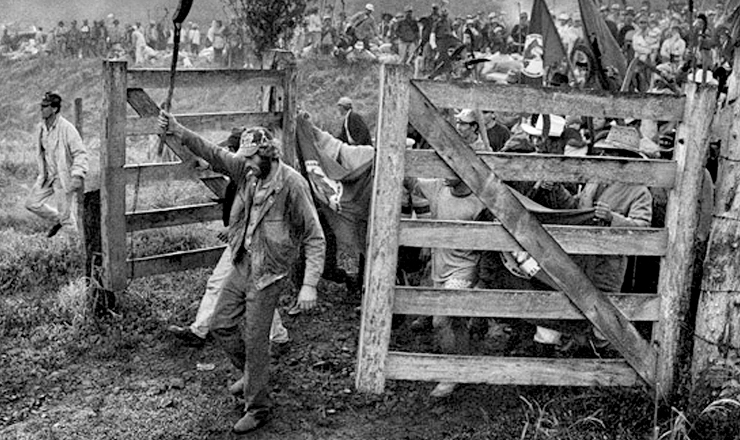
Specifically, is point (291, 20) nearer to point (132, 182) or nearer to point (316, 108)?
point (316, 108)

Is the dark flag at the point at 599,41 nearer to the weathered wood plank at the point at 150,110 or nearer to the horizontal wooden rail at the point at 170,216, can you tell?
the weathered wood plank at the point at 150,110

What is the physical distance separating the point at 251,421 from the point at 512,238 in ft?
7.11

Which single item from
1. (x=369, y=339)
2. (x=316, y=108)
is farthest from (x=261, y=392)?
(x=316, y=108)

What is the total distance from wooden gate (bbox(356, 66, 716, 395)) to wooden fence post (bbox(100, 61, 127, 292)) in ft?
9.84

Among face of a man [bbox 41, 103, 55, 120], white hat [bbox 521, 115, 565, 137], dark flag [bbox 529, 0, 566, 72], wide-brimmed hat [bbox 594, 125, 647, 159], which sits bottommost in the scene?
face of a man [bbox 41, 103, 55, 120]

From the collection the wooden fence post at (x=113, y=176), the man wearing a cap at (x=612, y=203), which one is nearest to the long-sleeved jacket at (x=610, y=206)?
the man wearing a cap at (x=612, y=203)

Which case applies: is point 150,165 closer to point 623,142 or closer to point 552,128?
point 552,128

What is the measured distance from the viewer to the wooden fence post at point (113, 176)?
726cm

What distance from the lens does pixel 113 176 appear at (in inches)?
292

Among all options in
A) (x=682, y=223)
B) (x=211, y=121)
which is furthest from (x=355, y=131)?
(x=682, y=223)

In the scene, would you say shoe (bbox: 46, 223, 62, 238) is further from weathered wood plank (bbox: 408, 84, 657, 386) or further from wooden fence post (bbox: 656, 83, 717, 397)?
wooden fence post (bbox: 656, 83, 717, 397)

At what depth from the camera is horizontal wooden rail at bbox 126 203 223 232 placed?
7762 mm

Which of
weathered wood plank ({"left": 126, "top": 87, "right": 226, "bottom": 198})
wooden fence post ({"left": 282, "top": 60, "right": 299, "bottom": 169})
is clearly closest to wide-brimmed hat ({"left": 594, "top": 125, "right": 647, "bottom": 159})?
wooden fence post ({"left": 282, "top": 60, "right": 299, "bottom": 169})

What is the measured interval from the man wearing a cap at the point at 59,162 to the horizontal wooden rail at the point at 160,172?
2442 millimetres
